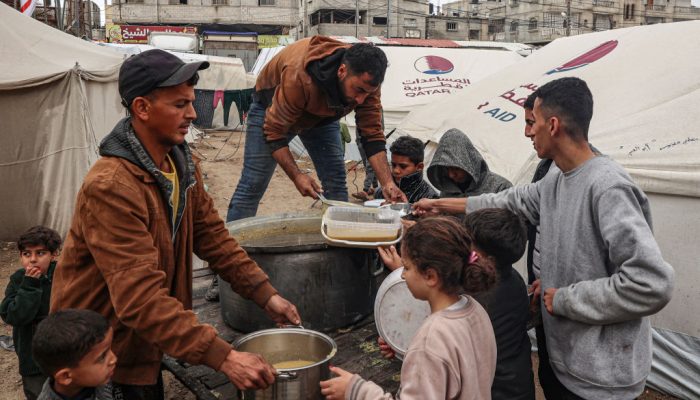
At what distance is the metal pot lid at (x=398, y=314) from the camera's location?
252 cm

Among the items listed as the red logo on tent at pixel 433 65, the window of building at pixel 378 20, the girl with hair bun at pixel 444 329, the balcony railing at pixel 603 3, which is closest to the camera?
the girl with hair bun at pixel 444 329

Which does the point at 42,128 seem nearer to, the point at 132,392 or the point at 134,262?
the point at 132,392

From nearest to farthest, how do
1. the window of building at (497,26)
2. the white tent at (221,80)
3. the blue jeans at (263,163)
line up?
the blue jeans at (263,163)
the white tent at (221,80)
the window of building at (497,26)

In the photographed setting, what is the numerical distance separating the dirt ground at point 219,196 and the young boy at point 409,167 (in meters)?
1.44

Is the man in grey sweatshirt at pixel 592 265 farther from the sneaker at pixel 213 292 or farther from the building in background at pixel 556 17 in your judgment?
the building in background at pixel 556 17

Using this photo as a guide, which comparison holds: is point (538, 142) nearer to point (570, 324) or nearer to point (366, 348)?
point (570, 324)

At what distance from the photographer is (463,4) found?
57.5 metres

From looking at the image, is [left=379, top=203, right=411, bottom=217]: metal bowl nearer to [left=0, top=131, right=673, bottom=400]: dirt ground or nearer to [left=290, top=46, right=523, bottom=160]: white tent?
[left=0, top=131, right=673, bottom=400]: dirt ground

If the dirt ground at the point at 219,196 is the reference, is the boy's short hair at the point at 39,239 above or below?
above

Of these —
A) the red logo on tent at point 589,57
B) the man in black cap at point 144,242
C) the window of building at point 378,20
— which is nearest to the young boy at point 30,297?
the man in black cap at point 144,242

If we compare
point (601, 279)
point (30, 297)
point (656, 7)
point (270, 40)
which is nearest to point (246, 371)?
point (601, 279)

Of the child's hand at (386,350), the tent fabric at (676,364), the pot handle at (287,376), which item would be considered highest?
the pot handle at (287,376)

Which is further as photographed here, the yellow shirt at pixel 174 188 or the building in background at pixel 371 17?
the building in background at pixel 371 17

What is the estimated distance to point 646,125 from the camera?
12.5ft
